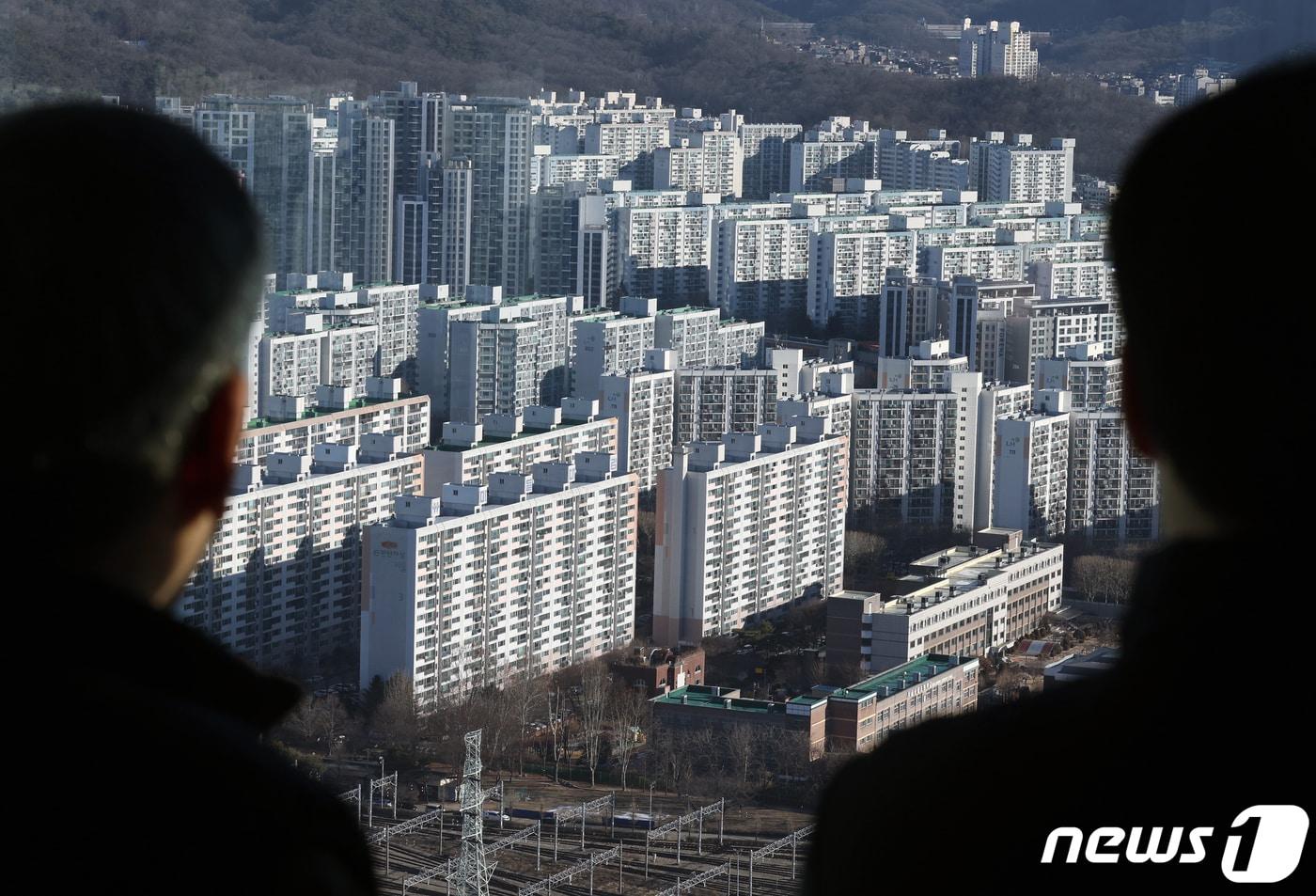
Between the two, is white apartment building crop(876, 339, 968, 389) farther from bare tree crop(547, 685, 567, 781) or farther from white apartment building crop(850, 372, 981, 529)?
bare tree crop(547, 685, 567, 781)

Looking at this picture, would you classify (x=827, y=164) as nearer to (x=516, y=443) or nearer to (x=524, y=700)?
(x=516, y=443)

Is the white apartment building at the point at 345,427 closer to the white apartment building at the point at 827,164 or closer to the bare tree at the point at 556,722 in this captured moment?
the bare tree at the point at 556,722

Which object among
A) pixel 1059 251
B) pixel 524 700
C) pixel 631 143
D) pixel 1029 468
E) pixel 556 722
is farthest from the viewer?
pixel 631 143

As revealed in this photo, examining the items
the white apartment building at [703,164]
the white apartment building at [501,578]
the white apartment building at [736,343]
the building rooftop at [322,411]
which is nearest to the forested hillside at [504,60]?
the white apartment building at [703,164]

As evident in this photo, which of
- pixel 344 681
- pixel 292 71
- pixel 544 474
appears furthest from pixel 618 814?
pixel 292 71

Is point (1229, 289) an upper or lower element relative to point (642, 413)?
upper

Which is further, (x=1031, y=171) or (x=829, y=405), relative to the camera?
(x=1031, y=171)

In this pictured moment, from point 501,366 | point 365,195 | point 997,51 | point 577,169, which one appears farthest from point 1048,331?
point 997,51
